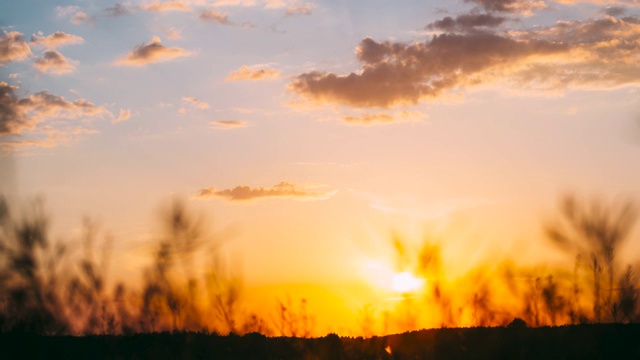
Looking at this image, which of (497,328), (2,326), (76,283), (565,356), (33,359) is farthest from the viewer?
(76,283)

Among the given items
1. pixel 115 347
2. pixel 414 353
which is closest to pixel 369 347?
pixel 414 353

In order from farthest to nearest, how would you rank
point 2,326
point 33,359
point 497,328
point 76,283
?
point 76,283 < point 2,326 < point 33,359 < point 497,328

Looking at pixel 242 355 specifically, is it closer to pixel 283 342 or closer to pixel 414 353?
pixel 283 342

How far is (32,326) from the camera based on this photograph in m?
37.7

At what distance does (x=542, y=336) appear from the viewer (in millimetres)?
30719

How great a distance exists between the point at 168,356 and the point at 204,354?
4.33 ft

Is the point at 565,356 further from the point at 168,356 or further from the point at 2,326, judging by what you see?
the point at 2,326

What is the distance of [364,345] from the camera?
34.3 m

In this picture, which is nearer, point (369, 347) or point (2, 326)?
point (369, 347)

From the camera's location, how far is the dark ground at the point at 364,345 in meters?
30.1

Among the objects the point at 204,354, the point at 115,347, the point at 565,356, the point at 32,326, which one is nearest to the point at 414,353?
the point at 565,356

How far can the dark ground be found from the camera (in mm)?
30062

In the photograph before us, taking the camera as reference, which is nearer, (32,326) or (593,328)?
(593,328)

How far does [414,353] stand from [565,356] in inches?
203
